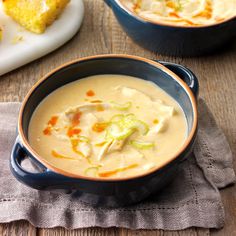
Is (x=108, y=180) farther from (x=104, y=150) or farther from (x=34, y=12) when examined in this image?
(x=34, y=12)

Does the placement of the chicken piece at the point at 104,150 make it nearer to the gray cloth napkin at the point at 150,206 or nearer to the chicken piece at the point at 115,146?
the chicken piece at the point at 115,146

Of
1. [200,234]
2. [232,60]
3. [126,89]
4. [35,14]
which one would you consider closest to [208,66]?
[232,60]

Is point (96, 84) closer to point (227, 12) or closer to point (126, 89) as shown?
point (126, 89)

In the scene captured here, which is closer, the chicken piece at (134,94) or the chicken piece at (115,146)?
the chicken piece at (115,146)

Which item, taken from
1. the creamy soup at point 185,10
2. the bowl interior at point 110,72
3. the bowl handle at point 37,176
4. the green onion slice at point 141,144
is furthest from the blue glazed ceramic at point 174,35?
the bowl handle at point 37,176

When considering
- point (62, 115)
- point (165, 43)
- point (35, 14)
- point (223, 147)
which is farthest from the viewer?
point (35, 14)

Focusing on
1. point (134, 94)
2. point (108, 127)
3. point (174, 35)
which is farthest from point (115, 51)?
point (108, 127)
